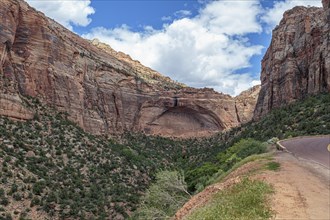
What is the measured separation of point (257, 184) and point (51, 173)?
29259 mm

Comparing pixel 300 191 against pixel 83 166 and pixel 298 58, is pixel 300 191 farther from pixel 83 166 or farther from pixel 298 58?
pixel 298 58

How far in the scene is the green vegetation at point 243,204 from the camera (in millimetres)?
10078

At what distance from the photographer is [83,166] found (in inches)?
1692

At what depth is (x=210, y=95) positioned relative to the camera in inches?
3733

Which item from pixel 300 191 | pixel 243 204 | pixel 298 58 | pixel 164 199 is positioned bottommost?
pixel 164 199

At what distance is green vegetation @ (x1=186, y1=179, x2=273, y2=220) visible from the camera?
1008cm

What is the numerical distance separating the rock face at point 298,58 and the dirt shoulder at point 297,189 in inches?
1443

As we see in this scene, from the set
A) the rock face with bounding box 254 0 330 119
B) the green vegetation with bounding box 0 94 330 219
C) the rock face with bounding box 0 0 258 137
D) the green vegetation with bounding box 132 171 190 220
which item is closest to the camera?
the green vegetation with bounding box 132 171 190 220

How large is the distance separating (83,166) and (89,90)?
26415mm

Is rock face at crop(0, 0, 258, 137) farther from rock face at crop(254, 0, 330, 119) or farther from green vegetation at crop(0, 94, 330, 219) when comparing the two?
rock face at crop(254, 0, 330, 119)

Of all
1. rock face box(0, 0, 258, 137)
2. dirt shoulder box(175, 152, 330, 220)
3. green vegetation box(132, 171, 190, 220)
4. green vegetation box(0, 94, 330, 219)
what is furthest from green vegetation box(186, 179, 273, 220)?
rock face box(0, 0, 258, 137)

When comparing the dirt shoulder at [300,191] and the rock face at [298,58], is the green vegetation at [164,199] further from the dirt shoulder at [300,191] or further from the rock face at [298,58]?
the rock face at [298,58]

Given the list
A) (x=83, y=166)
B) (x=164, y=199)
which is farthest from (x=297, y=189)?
(x=83, y=166)

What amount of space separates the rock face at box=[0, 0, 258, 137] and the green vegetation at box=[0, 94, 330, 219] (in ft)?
13.2
